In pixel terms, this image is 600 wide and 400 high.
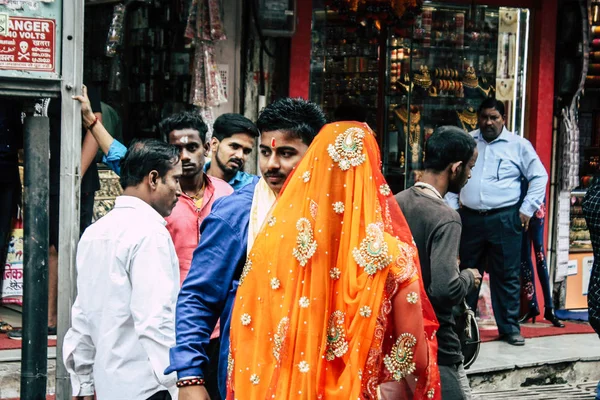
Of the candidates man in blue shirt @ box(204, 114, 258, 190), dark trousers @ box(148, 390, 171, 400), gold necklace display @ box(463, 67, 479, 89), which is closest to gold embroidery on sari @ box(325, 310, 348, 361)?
dark trousers @ box(148, 390, 171, 400)

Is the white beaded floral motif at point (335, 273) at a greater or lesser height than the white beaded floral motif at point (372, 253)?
lesser

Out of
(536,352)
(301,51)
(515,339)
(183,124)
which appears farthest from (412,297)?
(301,51)

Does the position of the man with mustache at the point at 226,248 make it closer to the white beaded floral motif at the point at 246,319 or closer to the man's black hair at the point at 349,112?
the white beaded floral motif at the point at 246,319

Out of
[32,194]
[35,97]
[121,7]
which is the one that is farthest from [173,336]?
[121,7]

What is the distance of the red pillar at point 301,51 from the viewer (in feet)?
27.7

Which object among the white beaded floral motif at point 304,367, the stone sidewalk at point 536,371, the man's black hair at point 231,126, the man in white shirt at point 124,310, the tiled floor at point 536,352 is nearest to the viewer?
the white beaded floral motif at point 304,367

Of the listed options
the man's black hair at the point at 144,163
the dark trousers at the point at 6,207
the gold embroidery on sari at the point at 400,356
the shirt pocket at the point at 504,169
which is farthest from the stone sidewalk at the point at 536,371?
the gold embroidery on sari at the point at 400,356

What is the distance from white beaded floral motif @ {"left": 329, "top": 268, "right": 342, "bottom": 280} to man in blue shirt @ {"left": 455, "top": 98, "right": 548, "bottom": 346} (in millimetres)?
5345

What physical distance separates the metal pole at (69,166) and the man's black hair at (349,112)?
15.7 ft

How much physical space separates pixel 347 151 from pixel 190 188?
2.17 metres

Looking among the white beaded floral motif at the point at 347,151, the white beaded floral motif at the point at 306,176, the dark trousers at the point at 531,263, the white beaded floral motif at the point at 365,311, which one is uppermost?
the white beaded floral motif at the point at 347,151

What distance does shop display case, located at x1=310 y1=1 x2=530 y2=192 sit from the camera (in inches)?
364

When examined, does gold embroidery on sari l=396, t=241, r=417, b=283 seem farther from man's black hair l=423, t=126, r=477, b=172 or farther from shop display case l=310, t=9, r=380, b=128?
shop display case l=310, t=9, r=380, b=128

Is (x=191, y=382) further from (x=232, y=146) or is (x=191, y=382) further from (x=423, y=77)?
(x=423, y=77)
